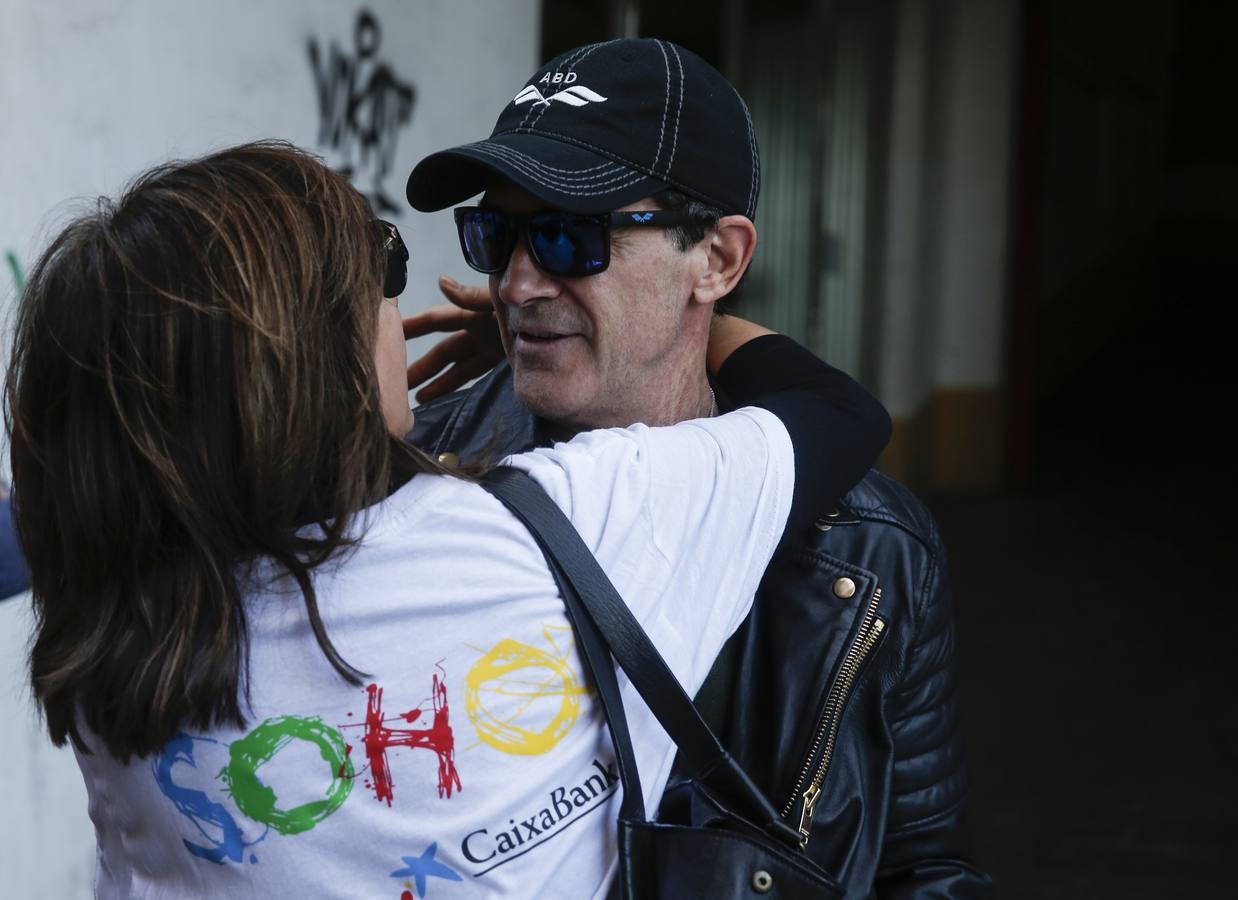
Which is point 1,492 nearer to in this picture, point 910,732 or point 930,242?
point 910,732

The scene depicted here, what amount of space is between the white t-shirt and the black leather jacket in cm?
31

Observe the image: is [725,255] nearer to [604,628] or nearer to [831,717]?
[831,717]

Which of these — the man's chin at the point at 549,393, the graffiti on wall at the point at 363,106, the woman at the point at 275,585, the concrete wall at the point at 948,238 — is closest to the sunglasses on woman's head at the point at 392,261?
the woman at the point at 275,585

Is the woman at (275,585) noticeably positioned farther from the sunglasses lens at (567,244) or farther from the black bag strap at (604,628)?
the sunglasses lens at (567,244)

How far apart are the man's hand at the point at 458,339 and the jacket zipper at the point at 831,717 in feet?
2.73

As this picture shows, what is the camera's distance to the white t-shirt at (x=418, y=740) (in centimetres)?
133

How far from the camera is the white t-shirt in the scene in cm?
133

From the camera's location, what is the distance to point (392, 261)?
1567 mm

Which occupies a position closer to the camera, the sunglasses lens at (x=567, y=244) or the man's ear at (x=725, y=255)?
the sunglasses lens at (x=567, y=244)

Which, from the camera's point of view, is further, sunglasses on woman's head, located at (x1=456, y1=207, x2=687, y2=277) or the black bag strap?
sunglasses on woman's head, located at (x1=456, y1=207, x2=687, y2=277)

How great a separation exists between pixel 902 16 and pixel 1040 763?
5169 millimetres

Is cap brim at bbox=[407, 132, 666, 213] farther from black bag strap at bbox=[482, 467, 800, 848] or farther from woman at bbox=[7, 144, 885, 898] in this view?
black bag strap at bbox=[482, 467, 800, 848]

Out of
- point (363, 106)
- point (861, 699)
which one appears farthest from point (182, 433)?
point (363, 106)

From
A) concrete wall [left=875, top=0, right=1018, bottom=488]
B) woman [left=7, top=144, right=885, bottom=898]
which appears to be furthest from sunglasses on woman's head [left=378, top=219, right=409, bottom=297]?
concrete wall [left=875, top=0, right=1018, bottom=488]
